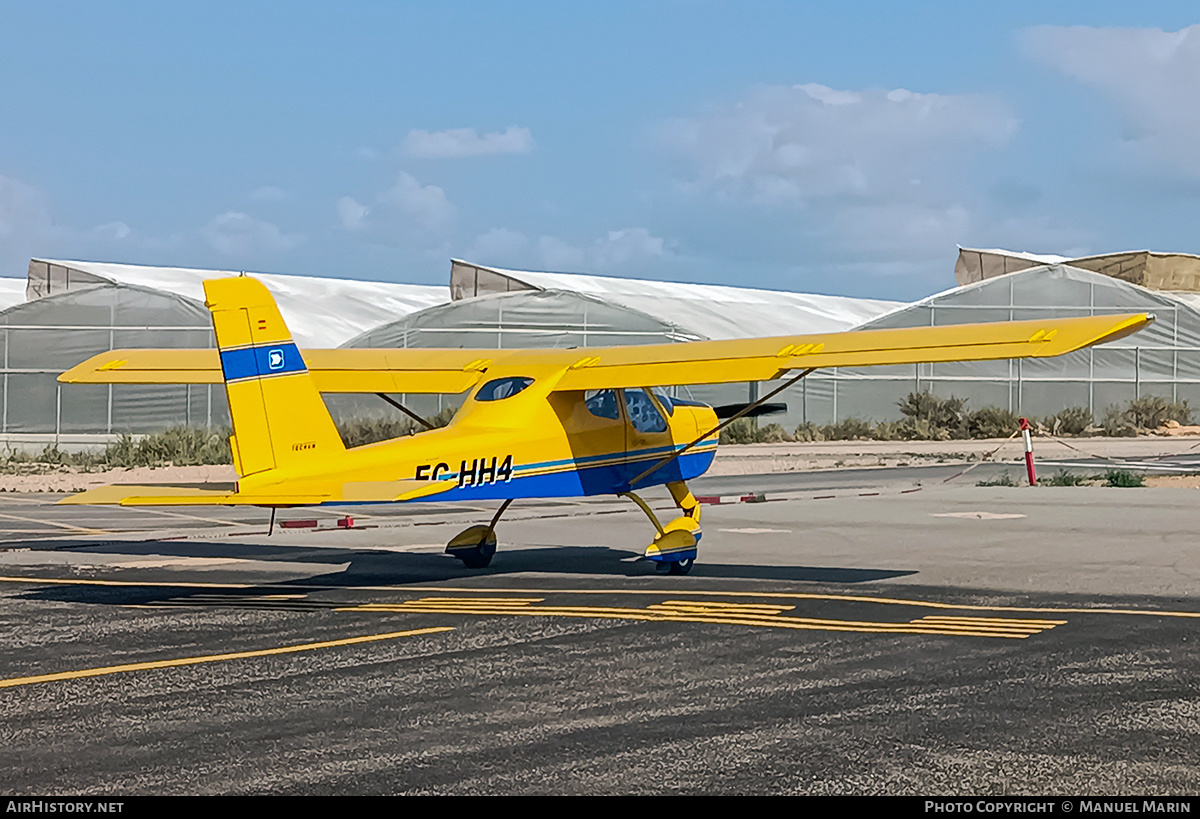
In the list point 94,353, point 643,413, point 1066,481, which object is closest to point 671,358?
point 643,413

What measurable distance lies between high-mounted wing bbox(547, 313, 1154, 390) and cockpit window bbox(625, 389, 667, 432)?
0.56 metres

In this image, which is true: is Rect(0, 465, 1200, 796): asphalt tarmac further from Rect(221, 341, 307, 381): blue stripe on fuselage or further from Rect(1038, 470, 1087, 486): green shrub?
Rect(1038, 470, 1087, 486): green shrub

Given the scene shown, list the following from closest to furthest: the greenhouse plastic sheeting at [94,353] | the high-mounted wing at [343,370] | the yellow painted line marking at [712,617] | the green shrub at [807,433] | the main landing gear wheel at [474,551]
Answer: the yellow painted line marking at [712,617], the main landing gear wheel at [474,551], the high-mounted wing at [343,370], the greenhouse plastic sheeting at [94,353], the green shrub at [807,433]

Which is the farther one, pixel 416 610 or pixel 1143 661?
pixel 416 610

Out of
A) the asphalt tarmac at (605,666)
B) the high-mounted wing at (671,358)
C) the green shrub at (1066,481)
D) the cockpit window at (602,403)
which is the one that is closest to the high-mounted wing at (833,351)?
the high-mounted wing at (671,358)

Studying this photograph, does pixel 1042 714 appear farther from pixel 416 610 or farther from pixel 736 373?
pixel 736 373

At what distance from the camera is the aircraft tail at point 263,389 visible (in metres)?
13.0

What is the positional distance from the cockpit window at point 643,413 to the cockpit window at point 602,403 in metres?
0.22

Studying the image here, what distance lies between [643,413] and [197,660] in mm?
7511

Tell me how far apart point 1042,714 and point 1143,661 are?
206cm

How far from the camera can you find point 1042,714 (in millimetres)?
7816

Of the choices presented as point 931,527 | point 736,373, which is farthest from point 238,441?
point 931,527

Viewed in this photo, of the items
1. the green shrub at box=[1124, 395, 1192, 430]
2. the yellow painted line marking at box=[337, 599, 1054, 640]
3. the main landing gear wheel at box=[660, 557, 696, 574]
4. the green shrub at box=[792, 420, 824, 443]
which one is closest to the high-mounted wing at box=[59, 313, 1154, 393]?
the main landing gear wheel at box=[660, 557, 696, 574]

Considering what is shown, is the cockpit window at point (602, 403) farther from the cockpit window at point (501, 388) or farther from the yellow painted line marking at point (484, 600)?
the yellow painted line marking at point (484, 600)
